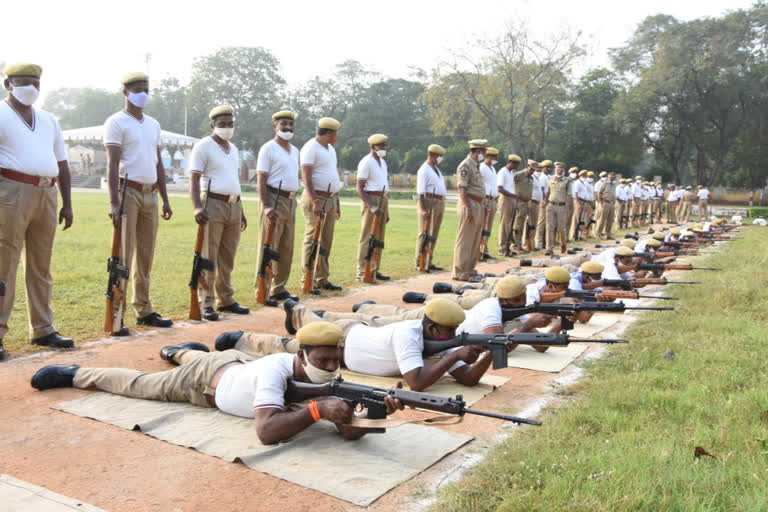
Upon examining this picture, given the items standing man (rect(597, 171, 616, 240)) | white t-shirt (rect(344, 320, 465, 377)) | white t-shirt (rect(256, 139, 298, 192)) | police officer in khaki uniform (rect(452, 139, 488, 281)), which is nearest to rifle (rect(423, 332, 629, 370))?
white t-shirt (rect(344, 320, 465, 377))

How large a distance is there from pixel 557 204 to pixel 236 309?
413 inches

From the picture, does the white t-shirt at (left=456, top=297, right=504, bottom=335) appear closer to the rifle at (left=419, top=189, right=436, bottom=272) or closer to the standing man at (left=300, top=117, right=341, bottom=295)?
the standing man at (left=300, top=117, right=341, bottom=295)

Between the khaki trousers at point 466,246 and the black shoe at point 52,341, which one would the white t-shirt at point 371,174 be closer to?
the khaki trousers at point 466,246

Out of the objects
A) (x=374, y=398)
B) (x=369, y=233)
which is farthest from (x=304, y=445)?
(x=369, y=233)

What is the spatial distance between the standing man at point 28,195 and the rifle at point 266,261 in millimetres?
2644

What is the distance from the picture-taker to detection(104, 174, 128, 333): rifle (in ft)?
20.6

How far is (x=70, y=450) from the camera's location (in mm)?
3777

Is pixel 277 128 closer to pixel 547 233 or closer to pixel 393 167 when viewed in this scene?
pixel 547 233

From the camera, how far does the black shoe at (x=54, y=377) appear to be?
470 cm

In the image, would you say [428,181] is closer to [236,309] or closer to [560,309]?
[236,309]

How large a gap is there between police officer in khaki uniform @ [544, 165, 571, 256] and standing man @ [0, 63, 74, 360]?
12231mm

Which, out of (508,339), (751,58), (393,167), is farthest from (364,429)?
(393,167)

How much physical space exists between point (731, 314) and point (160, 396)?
21.2 feet

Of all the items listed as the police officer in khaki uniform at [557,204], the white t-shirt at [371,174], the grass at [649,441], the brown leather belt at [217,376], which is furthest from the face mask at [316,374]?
the police officer in khaki uniform at [557,204]
